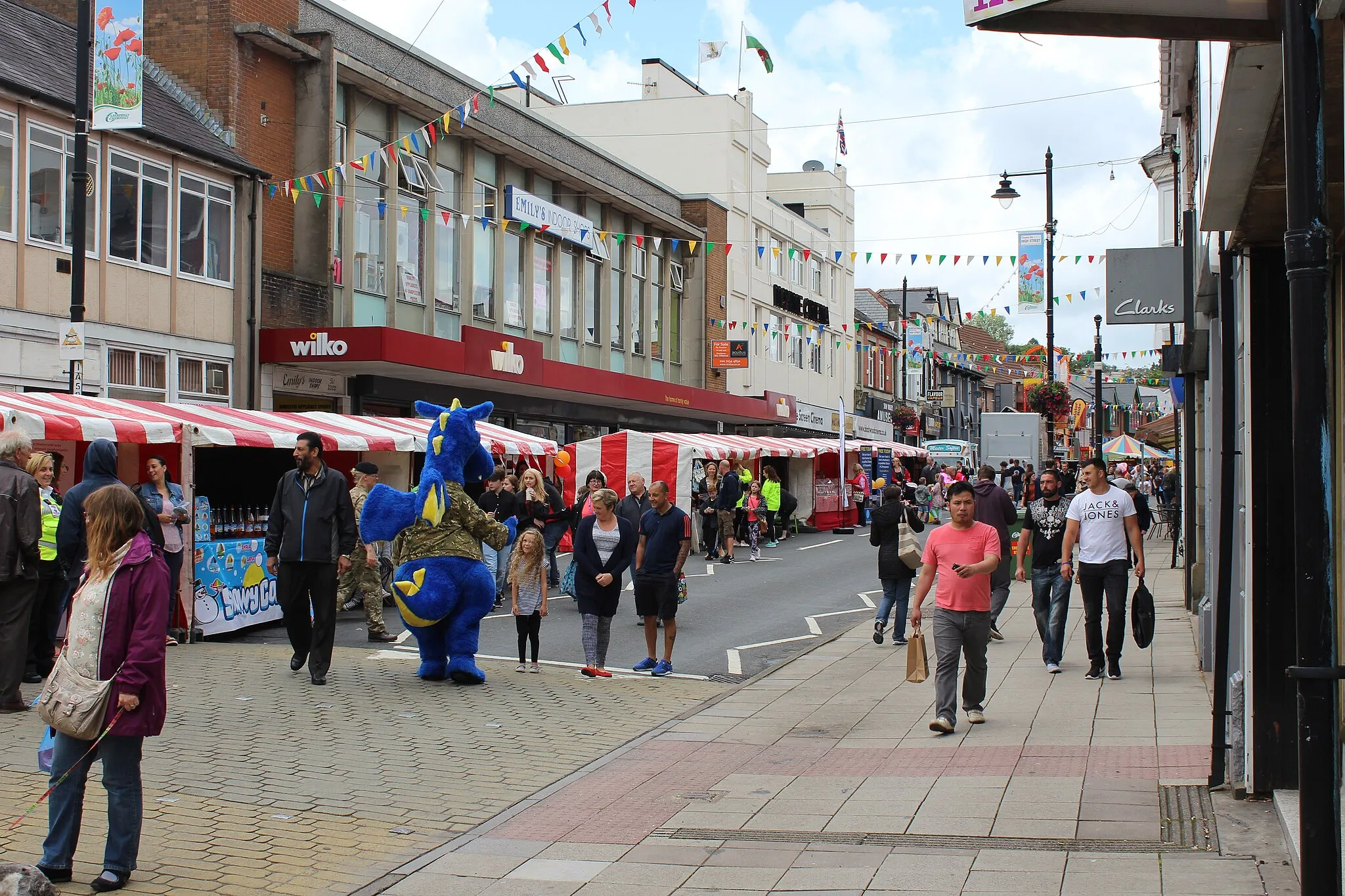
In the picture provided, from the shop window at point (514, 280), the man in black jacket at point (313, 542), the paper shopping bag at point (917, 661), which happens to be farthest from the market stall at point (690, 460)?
the paper shopping bag at point (917, 661)

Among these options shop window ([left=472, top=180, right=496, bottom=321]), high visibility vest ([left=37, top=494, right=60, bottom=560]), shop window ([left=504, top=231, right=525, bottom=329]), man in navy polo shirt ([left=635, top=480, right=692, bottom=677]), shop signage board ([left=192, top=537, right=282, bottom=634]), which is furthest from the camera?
shop window ([left=504, top=231, right=525, bottom=329])

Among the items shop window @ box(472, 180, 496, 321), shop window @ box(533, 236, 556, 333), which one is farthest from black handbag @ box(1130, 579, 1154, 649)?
shop window @ box(533, 236, 556, 333)

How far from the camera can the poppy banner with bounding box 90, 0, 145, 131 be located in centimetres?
1383

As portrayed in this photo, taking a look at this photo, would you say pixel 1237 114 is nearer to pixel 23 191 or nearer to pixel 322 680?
pixel 322 680

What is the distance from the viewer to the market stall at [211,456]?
11.9 m

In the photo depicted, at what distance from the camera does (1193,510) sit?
14.7 meters

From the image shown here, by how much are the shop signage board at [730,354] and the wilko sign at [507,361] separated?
1457 centimetres

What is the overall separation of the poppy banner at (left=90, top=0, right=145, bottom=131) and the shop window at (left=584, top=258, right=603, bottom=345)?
20.8 meters

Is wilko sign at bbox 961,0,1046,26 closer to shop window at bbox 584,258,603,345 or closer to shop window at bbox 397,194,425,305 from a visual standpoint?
shop window at bbox 397,194,425,305

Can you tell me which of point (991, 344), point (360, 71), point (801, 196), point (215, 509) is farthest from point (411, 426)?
point (991, 344)

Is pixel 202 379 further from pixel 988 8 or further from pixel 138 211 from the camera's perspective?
pixel 988 8

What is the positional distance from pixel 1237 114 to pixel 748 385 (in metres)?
40.0

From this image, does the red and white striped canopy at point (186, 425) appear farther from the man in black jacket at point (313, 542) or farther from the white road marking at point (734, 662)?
the white road marking at point (734, 662)

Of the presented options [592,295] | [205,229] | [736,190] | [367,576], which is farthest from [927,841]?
[736,190]
